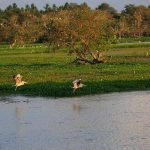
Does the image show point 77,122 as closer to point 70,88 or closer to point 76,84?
point 76,84

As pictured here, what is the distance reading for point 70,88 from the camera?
24344 millimetres

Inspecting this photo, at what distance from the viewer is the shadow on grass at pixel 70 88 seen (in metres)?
23.9

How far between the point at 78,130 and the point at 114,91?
8130mm

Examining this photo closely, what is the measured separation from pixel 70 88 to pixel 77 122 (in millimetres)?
6651

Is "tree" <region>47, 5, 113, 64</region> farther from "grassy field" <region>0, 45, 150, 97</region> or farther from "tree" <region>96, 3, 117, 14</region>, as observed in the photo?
"tree" <region>96, 3, 117, 14</region>

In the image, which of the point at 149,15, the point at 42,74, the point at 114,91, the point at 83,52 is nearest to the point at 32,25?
the point at 149,15

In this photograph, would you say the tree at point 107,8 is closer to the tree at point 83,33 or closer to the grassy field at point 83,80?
the tree at point 83,33

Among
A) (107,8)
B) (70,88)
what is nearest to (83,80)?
(70,88)

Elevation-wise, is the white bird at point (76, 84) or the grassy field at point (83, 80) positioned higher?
the white bird at point (76, 84)

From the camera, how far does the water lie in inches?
580

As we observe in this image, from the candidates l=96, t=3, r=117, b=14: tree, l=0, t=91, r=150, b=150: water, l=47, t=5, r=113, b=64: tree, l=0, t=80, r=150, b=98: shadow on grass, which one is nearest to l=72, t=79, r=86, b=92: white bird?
l=0, t=80, r=150, b=98: shadow on grass

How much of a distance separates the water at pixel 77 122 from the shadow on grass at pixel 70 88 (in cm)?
86

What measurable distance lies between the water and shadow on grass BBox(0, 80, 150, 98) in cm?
86

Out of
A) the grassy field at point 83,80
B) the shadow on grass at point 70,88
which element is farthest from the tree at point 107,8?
the shadow on grass at point 70,88
